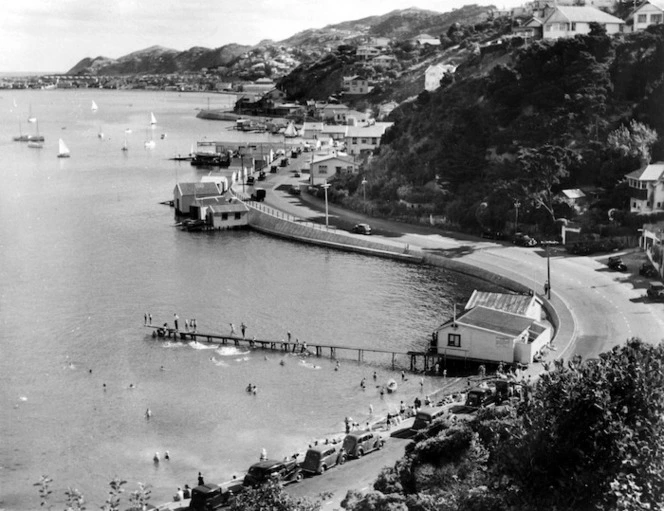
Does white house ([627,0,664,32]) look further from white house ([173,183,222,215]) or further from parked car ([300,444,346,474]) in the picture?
parked car ([300,444,346,474])

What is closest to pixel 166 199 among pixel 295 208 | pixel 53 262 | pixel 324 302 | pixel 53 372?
pixel 295 208

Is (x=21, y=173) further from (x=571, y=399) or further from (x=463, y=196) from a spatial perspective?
(x=571, y=399)

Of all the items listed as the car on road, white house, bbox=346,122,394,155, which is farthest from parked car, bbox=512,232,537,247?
white house, bbox=346,122,394,155

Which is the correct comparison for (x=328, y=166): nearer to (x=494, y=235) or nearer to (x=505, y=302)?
(x=494, y=235)

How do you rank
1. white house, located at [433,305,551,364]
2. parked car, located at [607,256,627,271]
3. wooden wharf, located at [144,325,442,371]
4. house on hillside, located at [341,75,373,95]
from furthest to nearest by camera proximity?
house on hillside, located at [341,75,373,95], parked car, located at [607,256,627,271], wooden wharf, located at [144,325,442,371], white house, located at [433,305,551,364]

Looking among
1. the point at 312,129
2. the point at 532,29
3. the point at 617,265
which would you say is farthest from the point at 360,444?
the point at 312,129
